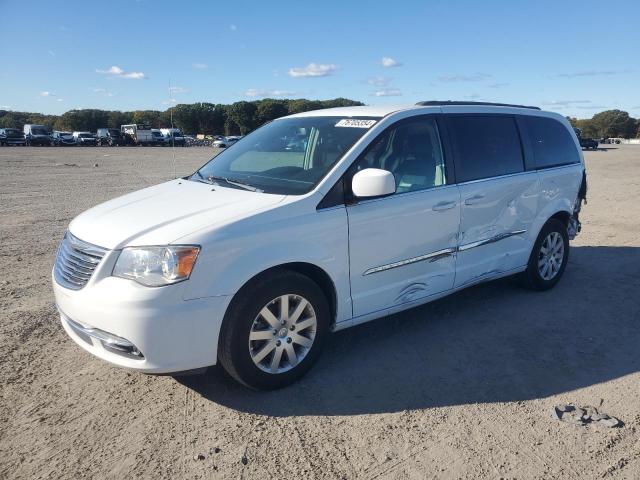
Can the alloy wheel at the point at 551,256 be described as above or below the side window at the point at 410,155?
below

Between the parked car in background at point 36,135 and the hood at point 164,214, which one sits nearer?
the hood at point 164,214

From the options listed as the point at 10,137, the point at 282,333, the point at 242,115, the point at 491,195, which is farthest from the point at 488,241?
the point at 242,115

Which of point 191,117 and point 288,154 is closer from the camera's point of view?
point 288,154

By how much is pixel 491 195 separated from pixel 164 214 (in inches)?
114

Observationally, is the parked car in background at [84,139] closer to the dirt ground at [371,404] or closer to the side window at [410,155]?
the dirt ground at [371,404]

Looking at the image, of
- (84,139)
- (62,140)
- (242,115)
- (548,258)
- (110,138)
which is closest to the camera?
(548,258)

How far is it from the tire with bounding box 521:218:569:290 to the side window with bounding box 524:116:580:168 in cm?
66

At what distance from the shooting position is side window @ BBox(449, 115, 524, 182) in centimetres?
454

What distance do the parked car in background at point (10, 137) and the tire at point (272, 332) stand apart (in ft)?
183

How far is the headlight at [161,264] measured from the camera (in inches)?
118

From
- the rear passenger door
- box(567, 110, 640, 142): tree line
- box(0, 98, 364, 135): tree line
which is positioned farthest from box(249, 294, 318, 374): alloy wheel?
box(567, 110, 640, 142): tree line

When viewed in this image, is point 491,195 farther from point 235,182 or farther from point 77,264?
point 77,264

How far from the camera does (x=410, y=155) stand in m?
4.26

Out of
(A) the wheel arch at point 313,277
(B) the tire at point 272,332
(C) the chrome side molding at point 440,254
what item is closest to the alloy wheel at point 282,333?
(B) the tire at point 272,332
